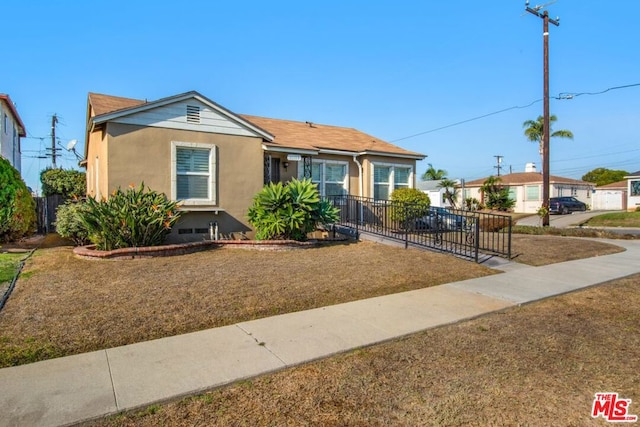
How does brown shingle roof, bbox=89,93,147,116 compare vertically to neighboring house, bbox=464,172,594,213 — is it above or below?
above

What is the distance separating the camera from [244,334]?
14.5 ft

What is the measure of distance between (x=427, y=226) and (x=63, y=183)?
15857 mm

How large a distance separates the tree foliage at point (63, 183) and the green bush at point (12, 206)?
288 inches

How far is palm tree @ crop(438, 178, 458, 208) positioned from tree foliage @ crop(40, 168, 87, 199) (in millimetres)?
28501

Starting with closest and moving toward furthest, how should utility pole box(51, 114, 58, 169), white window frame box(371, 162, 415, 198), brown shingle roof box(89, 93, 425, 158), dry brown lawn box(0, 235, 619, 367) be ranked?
1. dry brown lawn box(0, 235, 619, 367)
2. brown shingle roof box(89, 93, 425, 158)
3. white window frame box(371, 162, 415, 198)
4. utility pole box(51, 114, 58, 169)

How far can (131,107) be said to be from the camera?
10055 millimetres

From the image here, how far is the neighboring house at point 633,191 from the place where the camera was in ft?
116

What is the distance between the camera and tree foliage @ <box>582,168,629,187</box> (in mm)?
69188

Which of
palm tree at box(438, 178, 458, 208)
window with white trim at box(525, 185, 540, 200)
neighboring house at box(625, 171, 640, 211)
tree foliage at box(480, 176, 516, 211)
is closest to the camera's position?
neighboring house at box(625, 171, 640, 211)

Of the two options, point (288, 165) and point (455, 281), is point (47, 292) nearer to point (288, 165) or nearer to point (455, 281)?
point (455, 281)

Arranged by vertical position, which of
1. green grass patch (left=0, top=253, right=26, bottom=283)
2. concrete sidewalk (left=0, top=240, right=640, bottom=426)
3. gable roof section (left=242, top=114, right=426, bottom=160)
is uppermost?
gable roof section (left=242, top=114, right=426, bottom=160)

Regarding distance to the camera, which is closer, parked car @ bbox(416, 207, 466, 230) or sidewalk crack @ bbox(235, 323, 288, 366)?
sidewalk crack @ bbox(235, 323, 288, 366)

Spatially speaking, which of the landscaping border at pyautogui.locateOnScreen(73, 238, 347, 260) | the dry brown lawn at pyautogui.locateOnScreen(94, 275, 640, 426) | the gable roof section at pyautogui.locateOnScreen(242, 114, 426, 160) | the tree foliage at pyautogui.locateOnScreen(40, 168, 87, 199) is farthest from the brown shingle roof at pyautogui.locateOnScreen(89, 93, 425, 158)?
the dry brown lawn at pyautogui.locateOnScreen(94, 275, 640, 426)

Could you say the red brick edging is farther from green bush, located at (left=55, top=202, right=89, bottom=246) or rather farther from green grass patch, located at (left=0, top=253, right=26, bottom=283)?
green grass patch, located at (left=0, top=253, right=26, bottom=283)
